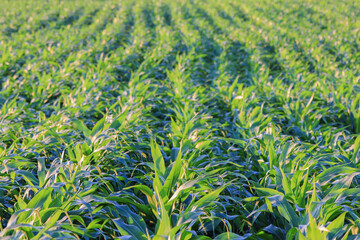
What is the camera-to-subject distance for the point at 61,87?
4297mm

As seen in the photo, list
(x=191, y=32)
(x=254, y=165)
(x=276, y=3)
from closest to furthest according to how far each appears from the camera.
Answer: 1. (x=254, y=165)
2. (x=191, y=32)
3. (x=276, y=3)

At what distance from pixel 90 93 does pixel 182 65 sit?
207cm

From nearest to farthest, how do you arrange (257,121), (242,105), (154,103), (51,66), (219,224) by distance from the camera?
(219,224)
(257,121)
(242,105)
(154,103)
(51,66)

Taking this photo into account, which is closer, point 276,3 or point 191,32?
point 191,32

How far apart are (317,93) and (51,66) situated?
4818mm

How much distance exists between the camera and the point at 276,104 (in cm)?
393

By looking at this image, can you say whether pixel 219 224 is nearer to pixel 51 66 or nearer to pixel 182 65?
pixel 182 65

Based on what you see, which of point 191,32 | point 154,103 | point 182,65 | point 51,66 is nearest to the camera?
point 154,103

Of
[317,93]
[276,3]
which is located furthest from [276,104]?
[276,3]

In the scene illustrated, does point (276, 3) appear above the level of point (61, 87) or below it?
above

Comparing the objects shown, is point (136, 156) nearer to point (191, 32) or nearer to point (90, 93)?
point (90, 93)

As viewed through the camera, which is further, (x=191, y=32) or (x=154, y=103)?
(x=191, y=32)

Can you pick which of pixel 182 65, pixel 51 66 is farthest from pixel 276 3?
pixel 51 66

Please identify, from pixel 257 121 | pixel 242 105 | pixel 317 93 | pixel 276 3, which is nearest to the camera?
pixel 257 121
